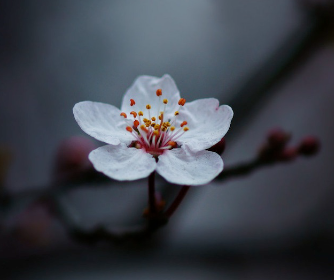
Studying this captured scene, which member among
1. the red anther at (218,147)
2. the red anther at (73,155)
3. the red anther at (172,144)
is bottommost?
the red anther at (73,155)

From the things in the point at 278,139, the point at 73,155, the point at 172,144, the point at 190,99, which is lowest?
the point at 73,155

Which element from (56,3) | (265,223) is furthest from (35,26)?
(265,223)

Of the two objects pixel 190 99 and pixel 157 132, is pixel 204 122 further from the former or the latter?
pixel 190 99

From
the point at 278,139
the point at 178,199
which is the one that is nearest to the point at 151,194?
the point at 178,199

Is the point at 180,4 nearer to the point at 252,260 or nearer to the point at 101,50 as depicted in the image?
the point at 101,50

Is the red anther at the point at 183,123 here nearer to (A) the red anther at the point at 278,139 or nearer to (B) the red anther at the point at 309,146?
(A) the red anther at the point at 278,139

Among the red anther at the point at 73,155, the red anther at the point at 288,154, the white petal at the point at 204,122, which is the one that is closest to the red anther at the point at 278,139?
the red anther at the point at 288,154
